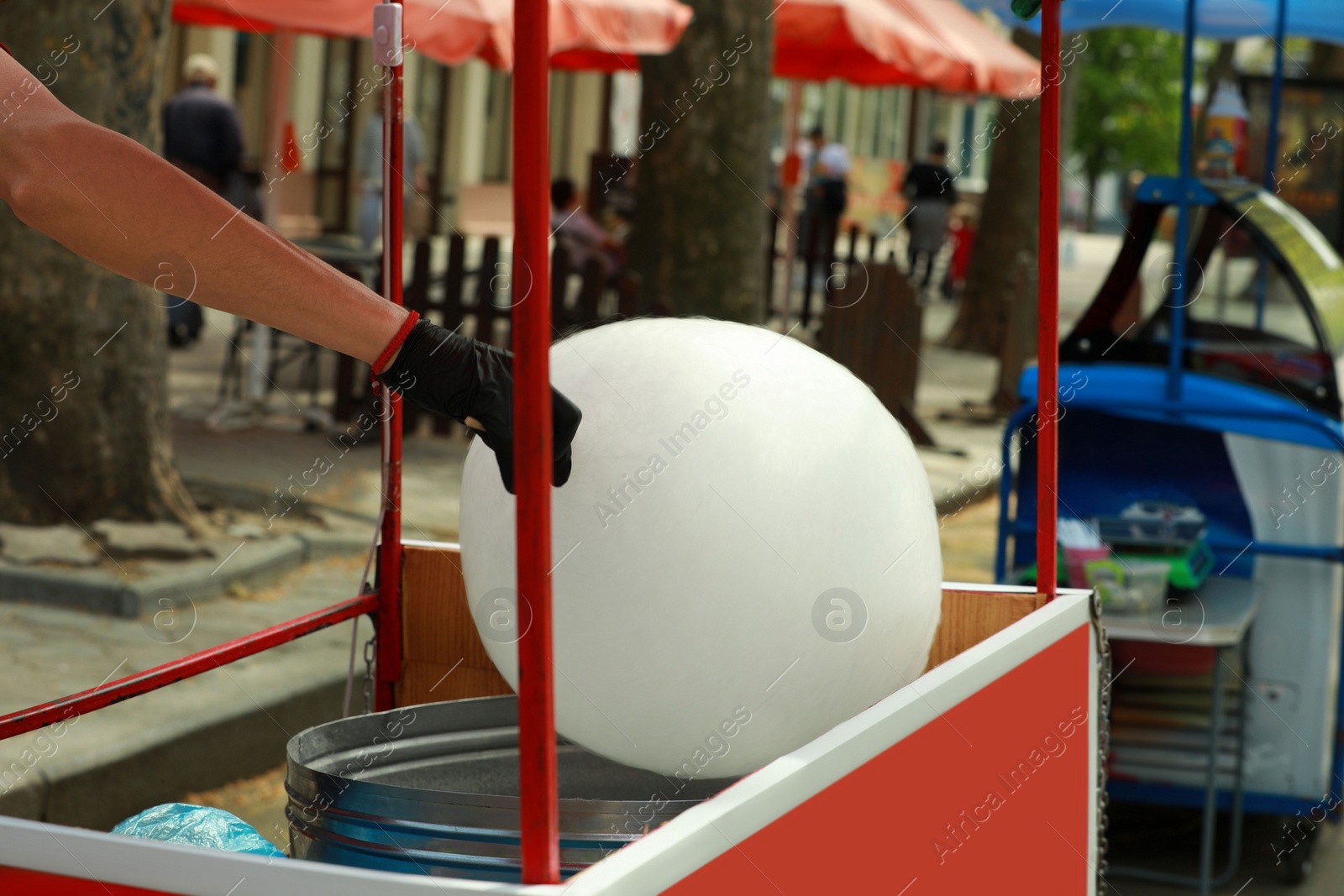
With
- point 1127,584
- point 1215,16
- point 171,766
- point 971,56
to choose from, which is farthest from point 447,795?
point 971,56

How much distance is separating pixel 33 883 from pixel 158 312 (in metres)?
4.58

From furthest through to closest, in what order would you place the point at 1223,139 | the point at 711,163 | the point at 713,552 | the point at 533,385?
the point at 711,163, the point at 1223,139, the point at 713,552, the point at 533,385

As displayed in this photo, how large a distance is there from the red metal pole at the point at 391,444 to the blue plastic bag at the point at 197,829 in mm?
501

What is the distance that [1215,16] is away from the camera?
29.6ft

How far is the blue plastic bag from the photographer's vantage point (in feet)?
6.75

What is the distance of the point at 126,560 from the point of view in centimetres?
538

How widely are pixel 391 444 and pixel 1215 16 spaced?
783 centimetres

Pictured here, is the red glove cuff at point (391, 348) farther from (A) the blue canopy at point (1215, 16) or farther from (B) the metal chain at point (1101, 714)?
(A) the blue canopy at point (1215, 16)

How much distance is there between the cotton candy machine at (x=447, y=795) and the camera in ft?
5.69

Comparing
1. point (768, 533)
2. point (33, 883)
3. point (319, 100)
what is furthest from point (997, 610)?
point (319, 100)

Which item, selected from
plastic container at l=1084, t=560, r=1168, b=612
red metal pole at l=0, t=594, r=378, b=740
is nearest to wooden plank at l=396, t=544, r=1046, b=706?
red metal pole at l=0, t=594, r=378, b=740

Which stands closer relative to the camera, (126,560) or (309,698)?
(309,698)

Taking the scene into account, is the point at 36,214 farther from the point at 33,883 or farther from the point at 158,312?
the point at 158,312

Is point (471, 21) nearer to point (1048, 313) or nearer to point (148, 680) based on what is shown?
point (1048, 313)
